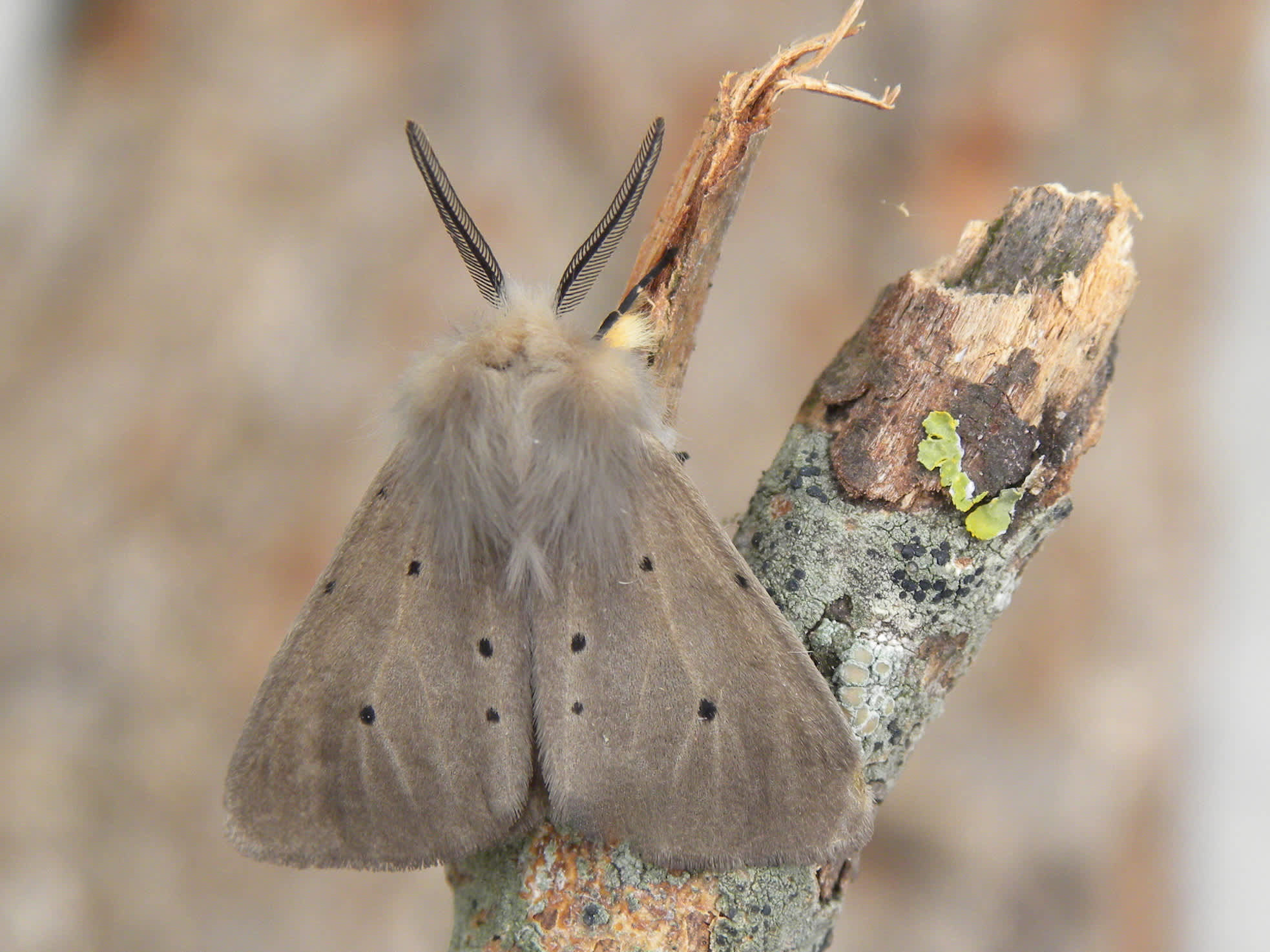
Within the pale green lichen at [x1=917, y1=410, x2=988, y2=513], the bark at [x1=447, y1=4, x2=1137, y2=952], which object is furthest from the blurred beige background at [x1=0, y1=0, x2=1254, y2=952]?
the pale green lichen at [x1=917, y1=410, x2=988, y2=513]

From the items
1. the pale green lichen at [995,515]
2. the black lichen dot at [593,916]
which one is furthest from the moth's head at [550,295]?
the black lichen dot at [593,916]

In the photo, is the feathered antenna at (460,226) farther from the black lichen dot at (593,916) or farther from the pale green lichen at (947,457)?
the black lichen dot at (593,916)

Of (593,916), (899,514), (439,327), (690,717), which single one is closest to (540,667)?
(690,717)

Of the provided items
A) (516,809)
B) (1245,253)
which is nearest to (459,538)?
(516,809)

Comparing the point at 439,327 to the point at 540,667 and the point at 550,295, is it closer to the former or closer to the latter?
the point at 550,295

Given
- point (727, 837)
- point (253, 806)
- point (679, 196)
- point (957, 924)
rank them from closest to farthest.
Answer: point (727, 837) < point (253, 806) < point (679, 196) < point (957, 924)

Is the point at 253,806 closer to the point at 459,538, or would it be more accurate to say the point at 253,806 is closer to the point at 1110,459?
the point at 459,538
